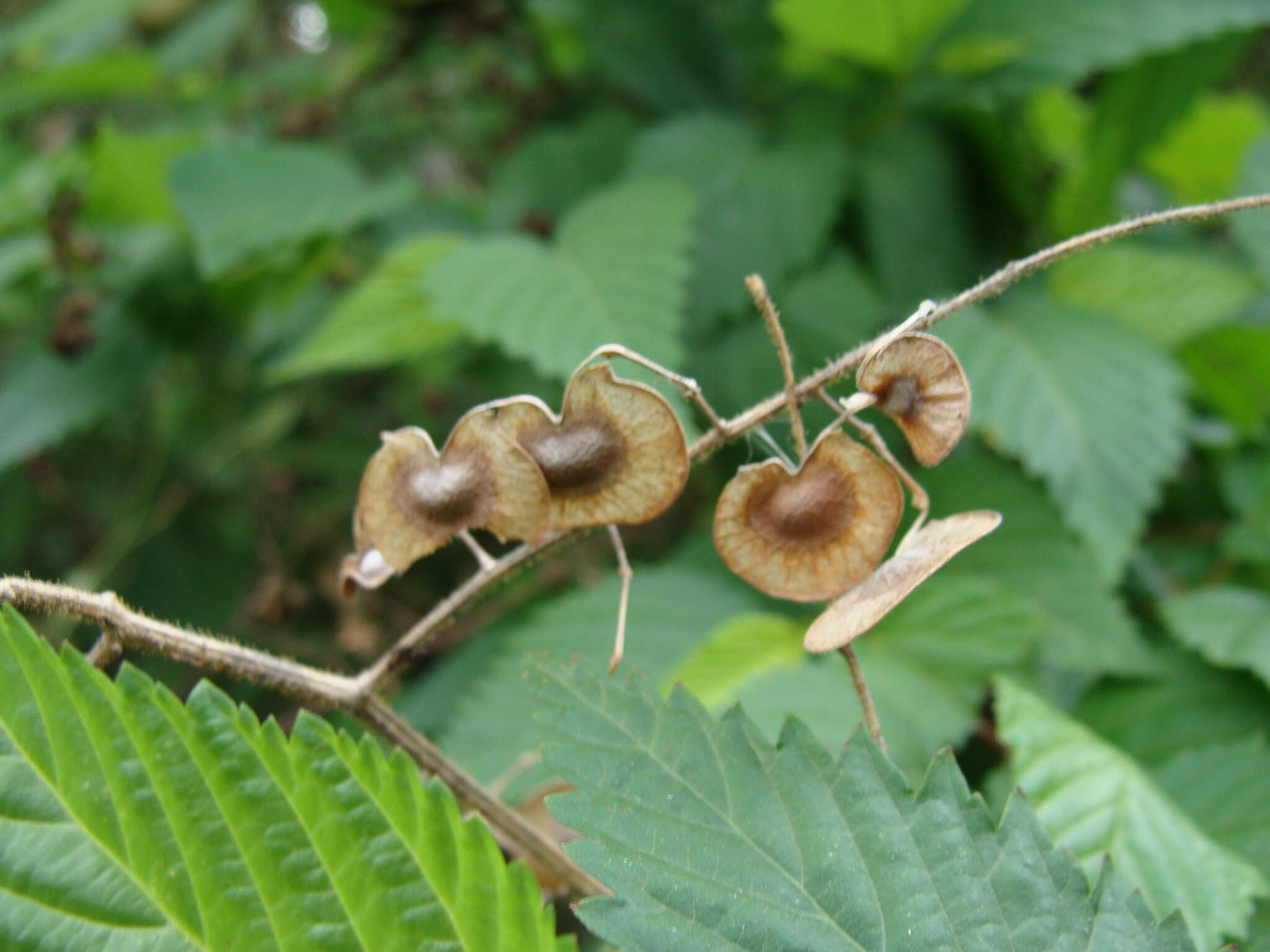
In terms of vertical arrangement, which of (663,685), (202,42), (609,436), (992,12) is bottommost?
(663,685)

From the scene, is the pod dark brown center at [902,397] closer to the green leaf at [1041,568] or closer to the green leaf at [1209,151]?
the green leaf at [1041,568]

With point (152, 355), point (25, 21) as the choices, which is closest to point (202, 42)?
point (25, 21)

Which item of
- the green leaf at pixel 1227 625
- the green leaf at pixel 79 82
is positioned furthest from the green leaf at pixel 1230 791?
the green leaf at pixel 79 82

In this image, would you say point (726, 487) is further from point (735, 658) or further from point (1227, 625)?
point (1227, 625)

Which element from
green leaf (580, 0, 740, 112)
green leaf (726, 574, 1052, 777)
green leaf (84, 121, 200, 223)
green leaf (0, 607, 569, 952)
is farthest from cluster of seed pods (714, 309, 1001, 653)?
green leaf (84, 121, 200, 223)

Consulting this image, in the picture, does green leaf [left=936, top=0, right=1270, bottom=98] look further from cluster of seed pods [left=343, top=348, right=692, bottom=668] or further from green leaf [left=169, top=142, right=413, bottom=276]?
cluster of seed pods [left=343, top=348, right=692, bottom=668]

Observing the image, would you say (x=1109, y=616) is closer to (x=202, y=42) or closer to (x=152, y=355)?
(x=152, y=355)
